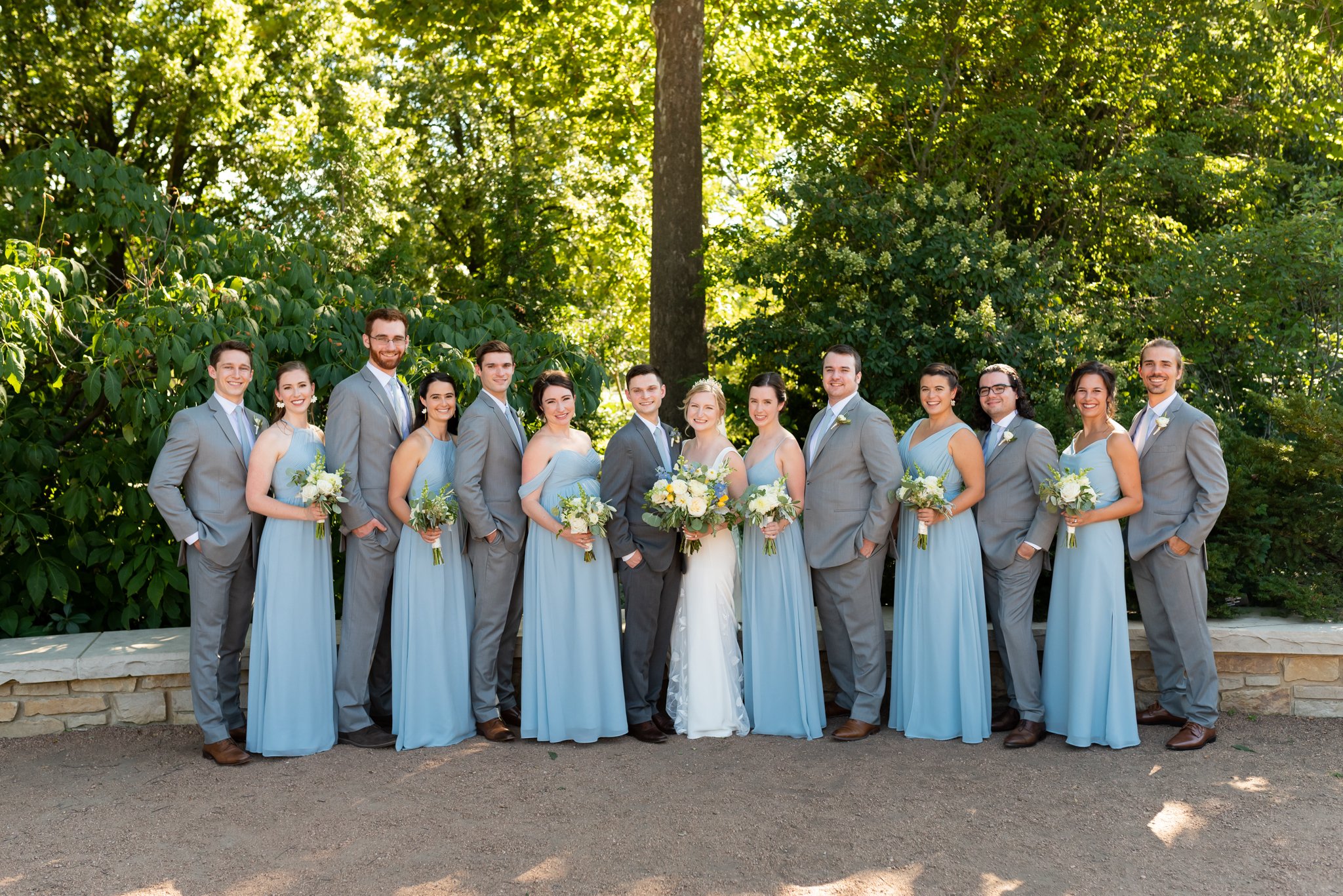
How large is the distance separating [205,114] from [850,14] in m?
8.84

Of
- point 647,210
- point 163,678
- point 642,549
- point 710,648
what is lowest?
point 163,678

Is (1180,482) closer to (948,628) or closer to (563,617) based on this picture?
(948,628)

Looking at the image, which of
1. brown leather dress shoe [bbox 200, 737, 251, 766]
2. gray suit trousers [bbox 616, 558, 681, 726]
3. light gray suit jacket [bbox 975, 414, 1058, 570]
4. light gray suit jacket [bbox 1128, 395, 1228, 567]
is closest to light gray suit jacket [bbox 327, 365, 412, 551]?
brown leather dress shoe [bbox 200, 737, 251, 766]

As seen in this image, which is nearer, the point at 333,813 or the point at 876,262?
the point at 333,813

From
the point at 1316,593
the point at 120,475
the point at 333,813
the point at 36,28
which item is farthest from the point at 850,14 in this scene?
the point at 36,28

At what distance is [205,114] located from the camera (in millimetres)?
13977

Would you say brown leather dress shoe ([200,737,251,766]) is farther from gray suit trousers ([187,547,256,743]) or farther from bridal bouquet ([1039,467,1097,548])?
bridal bouquet ([1039,467,1097,548])

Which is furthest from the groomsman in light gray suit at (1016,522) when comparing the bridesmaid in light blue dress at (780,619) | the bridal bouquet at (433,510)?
the bridal bouquet at (433,510)

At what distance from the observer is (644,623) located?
5863mm

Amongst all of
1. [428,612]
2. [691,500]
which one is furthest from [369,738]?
[691,500]

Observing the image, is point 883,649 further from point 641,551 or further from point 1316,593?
point 1316,593

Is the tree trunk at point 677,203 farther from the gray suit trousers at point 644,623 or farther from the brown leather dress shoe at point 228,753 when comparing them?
the brown leather dress shoe at point 228,753

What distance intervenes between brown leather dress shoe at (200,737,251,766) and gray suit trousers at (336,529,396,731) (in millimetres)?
519

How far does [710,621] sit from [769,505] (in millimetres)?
804
